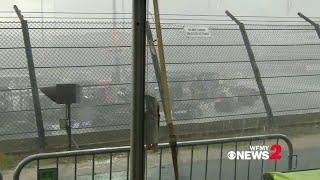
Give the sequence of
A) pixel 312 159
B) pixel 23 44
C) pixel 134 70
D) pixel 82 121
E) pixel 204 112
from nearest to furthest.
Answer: pixel 134 70 → pixel 23 44 → pixel 82 121 → pixel 204 112 → pixel 312 159

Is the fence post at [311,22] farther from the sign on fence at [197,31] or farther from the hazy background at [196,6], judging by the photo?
→ the sign on fence at [197,31]

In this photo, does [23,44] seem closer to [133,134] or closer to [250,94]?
[133,134]

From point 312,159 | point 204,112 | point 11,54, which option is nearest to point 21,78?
point 11,54

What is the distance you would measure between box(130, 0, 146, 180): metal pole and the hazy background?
0.65 feet

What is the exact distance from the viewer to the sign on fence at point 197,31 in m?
2.25

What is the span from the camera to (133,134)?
6.29ft

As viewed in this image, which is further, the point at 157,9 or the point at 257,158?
the point at 257,158

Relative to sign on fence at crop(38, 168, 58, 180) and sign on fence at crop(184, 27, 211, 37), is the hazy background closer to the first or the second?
sign on fence at crop(184, 27, 211, 37)

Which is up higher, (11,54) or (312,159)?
(11,54)

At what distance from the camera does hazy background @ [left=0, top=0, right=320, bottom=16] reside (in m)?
1.96

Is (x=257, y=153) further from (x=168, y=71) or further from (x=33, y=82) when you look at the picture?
(x=33, y=82)

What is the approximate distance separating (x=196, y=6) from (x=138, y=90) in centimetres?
57

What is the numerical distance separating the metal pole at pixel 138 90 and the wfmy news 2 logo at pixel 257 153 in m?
0.68

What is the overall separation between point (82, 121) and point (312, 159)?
4.32ft
